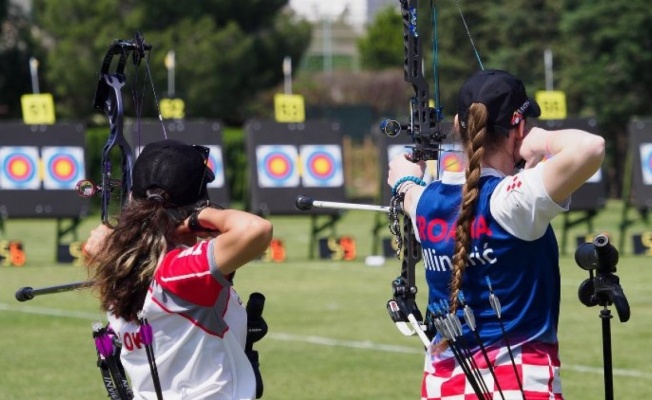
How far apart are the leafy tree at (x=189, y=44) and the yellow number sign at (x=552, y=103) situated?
17.2 meters

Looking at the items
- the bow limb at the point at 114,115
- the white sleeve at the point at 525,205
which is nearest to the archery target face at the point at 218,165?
the bow limb at the point at 114,115

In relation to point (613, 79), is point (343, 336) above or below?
below

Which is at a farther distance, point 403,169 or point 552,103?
point 552,103

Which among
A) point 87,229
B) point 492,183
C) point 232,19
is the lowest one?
point 87,229

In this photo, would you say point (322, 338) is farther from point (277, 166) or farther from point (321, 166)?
point (321, 166)

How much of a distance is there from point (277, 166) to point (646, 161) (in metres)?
4.22

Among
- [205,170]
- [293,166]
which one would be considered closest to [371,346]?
[205,170]

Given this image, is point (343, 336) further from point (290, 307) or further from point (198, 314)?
point (198, 314)

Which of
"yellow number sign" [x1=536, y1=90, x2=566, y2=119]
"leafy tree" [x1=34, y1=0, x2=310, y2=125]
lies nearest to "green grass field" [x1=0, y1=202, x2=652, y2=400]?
"yellow number sign" [x1=536, y1=90, x2=566, y2=119]

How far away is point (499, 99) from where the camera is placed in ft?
12.2

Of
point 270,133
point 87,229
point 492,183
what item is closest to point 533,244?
point 492,183

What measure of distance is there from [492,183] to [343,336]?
6589 mm

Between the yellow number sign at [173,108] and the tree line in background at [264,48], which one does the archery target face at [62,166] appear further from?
the tree line in background at [264,48]

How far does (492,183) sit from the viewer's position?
372cm
